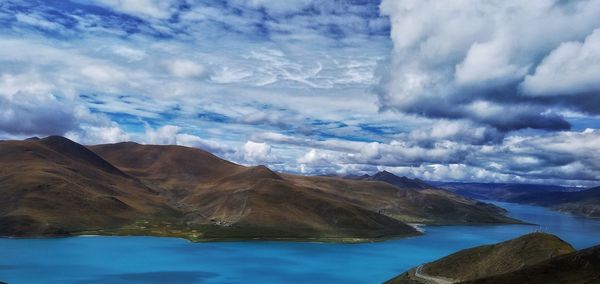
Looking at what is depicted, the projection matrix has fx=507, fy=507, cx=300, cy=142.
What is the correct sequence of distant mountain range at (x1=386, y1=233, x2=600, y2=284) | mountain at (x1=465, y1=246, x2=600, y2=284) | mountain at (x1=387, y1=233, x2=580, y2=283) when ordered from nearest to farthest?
1. mountain at (x1=465, y1=246, x2=600, y2=284)
2. distant mountain range at (x1=386, y1=233, x2=600, y2=284)
3. mountain at (x1=387, y1=233, x2=580, y2=283)

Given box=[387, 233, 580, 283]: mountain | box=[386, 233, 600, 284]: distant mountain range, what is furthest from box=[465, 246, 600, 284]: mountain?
box=[387, 233, 580, 283]: mountain

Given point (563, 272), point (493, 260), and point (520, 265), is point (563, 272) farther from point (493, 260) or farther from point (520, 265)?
point (493, 260)

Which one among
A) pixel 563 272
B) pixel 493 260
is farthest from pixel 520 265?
pixel 563 272

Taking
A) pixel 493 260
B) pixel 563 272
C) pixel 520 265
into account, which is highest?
pixel 563 272

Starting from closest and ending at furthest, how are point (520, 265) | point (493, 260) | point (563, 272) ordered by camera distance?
point (563, 272)
point (520, 265)
point (493, 260)

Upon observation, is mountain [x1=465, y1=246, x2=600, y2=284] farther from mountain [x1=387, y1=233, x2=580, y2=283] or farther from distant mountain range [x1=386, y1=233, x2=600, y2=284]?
mountain [x1=387, y1=233, x2=580, y2=283]

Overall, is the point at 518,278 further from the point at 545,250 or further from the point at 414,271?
the point at 414,271

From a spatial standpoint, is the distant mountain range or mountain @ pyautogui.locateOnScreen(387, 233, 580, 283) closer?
the distant mountain range

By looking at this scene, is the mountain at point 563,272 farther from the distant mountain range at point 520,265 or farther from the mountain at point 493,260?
the mountain at point 493,260
